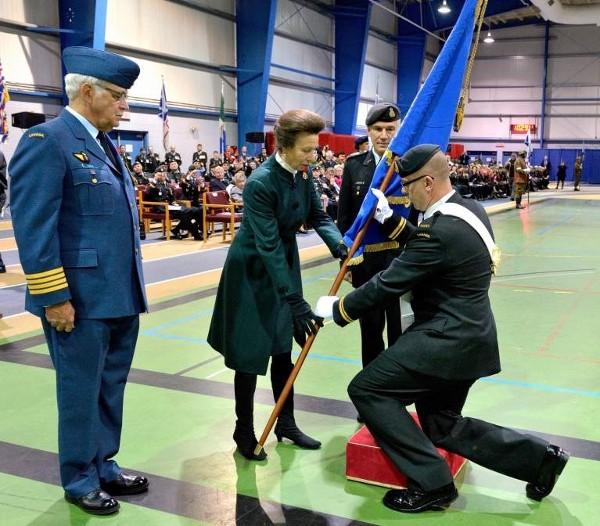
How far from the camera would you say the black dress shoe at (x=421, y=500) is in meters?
2.89

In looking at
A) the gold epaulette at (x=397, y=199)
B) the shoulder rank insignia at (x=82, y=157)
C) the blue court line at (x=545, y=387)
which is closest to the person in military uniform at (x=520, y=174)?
the blue court line at (x=545, y=387)

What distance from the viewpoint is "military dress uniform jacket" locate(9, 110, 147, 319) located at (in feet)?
8.31

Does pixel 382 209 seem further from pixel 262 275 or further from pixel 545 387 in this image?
pixel 545 387

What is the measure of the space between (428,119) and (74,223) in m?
2.03

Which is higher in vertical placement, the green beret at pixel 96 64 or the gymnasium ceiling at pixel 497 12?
the gymnasium ceiling at pixel 497 12

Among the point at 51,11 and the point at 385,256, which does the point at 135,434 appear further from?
the point at 51,11

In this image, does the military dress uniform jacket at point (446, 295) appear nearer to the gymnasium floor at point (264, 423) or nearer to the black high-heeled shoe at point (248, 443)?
the gymnasium floor at point (264, 423)

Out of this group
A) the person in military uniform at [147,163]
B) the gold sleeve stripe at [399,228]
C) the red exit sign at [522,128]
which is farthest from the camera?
the red exit sign at [522,128]

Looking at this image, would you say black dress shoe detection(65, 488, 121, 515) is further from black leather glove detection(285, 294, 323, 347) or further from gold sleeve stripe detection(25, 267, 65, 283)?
black leather glove detection(285, 294, 323, 347)

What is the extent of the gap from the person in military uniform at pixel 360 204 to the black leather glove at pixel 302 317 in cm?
63

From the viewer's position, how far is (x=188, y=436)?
369 centimetres

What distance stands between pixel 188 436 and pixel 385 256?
1.48m

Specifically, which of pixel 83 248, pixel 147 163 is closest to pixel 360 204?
pixel 83 248

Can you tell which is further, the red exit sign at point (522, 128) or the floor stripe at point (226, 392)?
the red exit sign at point (522, 128)
